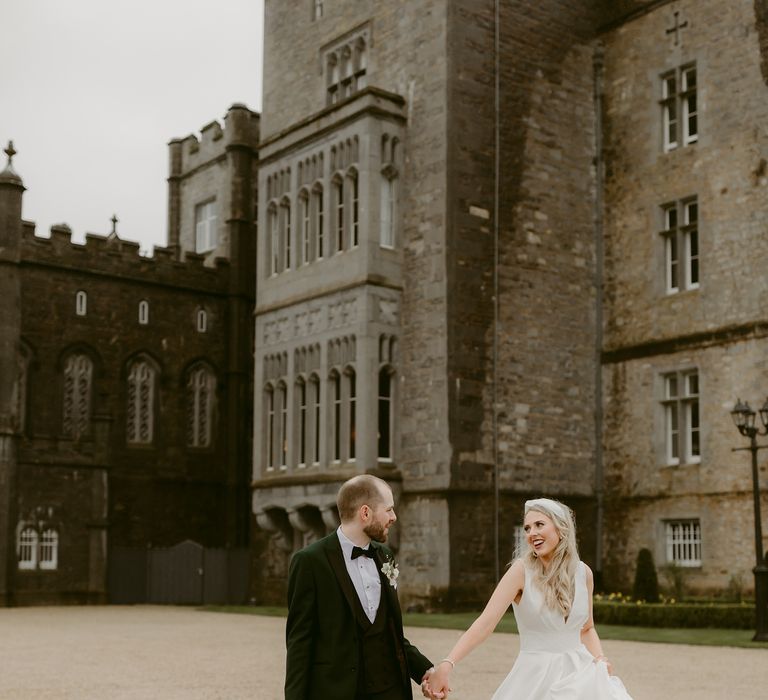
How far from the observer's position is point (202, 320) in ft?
121

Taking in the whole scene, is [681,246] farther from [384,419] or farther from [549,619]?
[549,619]

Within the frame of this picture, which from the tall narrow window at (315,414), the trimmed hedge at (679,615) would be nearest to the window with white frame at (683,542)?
the trimmed hedge at (679,615)

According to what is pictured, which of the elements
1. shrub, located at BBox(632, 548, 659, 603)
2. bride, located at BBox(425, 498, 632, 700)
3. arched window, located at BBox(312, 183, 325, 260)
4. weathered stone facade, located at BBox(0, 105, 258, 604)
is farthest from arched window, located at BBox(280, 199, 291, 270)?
bride, located at BBox(425, 498, 632, 700)

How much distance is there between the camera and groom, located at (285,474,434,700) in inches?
211

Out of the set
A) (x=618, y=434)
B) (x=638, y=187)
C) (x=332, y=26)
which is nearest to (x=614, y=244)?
(x=638, y=187)

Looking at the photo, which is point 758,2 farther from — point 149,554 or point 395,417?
point 149,554

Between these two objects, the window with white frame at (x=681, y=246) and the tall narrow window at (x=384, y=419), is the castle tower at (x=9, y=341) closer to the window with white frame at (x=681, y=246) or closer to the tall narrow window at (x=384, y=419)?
the tall narrow window at (x=384, y=419)

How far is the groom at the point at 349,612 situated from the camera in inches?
211

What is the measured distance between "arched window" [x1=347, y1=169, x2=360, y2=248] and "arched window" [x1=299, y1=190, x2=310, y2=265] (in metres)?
1.78

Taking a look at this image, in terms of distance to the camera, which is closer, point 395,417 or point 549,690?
point 549,690

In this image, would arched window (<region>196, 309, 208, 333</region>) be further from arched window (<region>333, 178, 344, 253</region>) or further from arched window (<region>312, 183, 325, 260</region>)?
arched window (<region>333, 178, 344, 253</region>)

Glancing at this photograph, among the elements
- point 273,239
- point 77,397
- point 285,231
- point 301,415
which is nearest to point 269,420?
point 301,415

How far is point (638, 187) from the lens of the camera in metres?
27.4

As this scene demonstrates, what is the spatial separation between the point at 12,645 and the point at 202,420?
18653 millimetres
